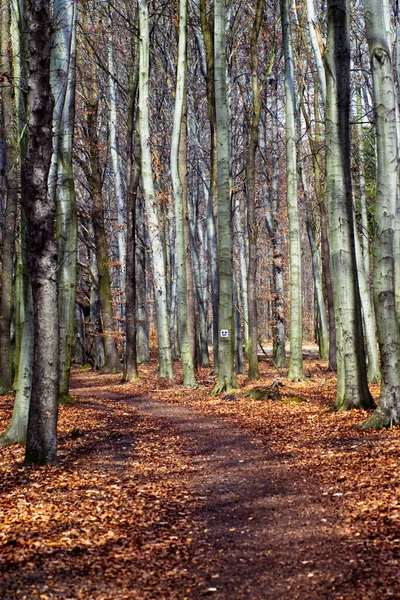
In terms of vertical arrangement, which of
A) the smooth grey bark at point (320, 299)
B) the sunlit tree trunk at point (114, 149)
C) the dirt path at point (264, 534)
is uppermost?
the sunlit tree trunk at point (114, 149)

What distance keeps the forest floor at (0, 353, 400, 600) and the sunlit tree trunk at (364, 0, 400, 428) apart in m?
0.60

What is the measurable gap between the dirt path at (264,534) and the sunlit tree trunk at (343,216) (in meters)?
2.91

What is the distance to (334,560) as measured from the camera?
13.8ft

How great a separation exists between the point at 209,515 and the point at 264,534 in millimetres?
780

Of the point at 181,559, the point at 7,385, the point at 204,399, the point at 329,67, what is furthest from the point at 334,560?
the point at 7,385

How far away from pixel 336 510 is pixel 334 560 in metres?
1.21

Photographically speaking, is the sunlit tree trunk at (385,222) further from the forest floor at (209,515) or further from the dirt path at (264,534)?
the dirt path at (264,534)

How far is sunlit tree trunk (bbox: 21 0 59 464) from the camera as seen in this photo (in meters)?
7.11

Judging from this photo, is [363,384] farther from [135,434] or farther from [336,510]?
[336,510]

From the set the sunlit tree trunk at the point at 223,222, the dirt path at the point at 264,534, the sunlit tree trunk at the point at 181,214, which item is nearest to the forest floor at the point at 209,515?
the dirt path at the point at 264,534

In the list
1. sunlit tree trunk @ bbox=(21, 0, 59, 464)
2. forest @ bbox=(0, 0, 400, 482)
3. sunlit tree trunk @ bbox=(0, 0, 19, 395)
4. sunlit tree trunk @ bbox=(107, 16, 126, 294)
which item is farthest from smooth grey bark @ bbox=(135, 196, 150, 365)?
sunlit tree trunk @ bbox=(21, 0, 59, 464)

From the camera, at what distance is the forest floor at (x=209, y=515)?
4.00 meters

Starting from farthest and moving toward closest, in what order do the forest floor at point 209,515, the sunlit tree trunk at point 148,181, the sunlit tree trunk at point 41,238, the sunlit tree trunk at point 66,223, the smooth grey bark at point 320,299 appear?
the smooth grey bark at point 320,299 → the sunlit tree trunk at point 148,181 → the sunlit tree trunk at point 66,223 → the sunlit tree trunk at point 41,238 → the forest floor at point 209,515

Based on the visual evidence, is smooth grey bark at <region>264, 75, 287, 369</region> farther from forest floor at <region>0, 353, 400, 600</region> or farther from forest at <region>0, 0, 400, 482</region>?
forest floor at <region>0, 353, 400, 600</region>
